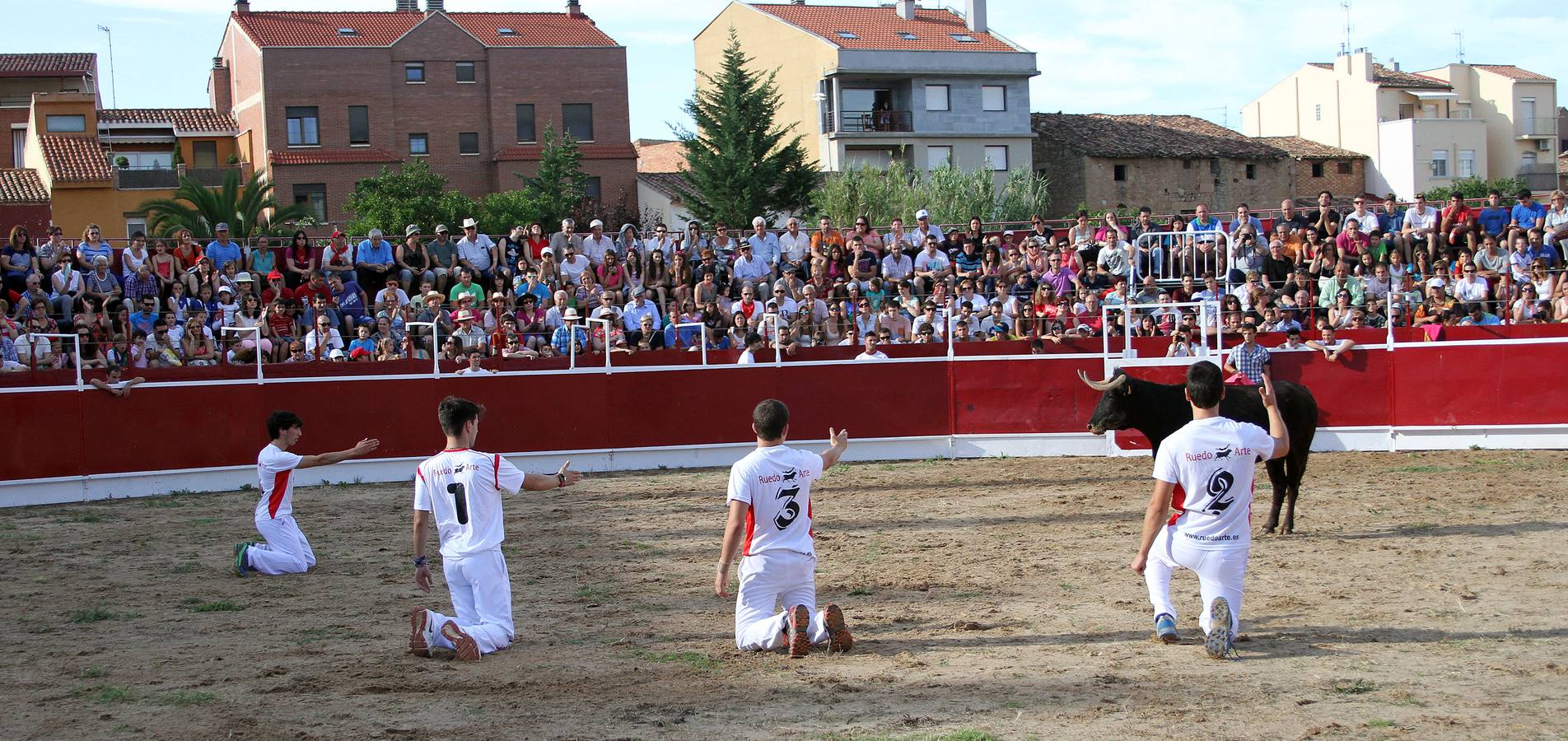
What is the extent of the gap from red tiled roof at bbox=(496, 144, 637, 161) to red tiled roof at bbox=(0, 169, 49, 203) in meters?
14.7

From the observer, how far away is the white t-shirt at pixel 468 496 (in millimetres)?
7105

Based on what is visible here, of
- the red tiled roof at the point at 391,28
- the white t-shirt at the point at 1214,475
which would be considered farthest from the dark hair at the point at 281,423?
the red tiled roof at the point at 391,28

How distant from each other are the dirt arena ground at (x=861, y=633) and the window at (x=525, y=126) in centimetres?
3773

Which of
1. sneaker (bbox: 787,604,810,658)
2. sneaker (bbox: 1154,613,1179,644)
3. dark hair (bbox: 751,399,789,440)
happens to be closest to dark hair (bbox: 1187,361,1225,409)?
sneaker (bbox: 1154,613,1179,644)

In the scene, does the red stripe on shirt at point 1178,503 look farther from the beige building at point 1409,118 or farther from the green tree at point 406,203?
the beige building at point 1409,118

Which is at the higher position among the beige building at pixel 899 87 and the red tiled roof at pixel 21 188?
the beige building at pixel 899 87

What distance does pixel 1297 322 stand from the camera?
1692cm

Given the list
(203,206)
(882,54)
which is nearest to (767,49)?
(882,54)

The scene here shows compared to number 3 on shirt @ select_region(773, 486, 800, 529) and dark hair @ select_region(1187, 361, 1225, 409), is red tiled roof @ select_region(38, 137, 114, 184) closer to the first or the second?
number 3 on shirt @ select_region(773, 486, 800, 529)

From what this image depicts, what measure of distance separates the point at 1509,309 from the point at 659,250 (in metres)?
10.5

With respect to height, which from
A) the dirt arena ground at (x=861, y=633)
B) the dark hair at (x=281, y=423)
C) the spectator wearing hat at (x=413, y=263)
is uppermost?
the spectator wearing hat at (x=413, y=263)

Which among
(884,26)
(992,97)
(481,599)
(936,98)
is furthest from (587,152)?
(481,599)

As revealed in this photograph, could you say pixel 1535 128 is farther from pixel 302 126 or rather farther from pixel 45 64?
pixel 45 64

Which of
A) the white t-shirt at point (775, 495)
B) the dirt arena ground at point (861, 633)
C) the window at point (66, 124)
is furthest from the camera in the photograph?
the window at point (66, 124)
